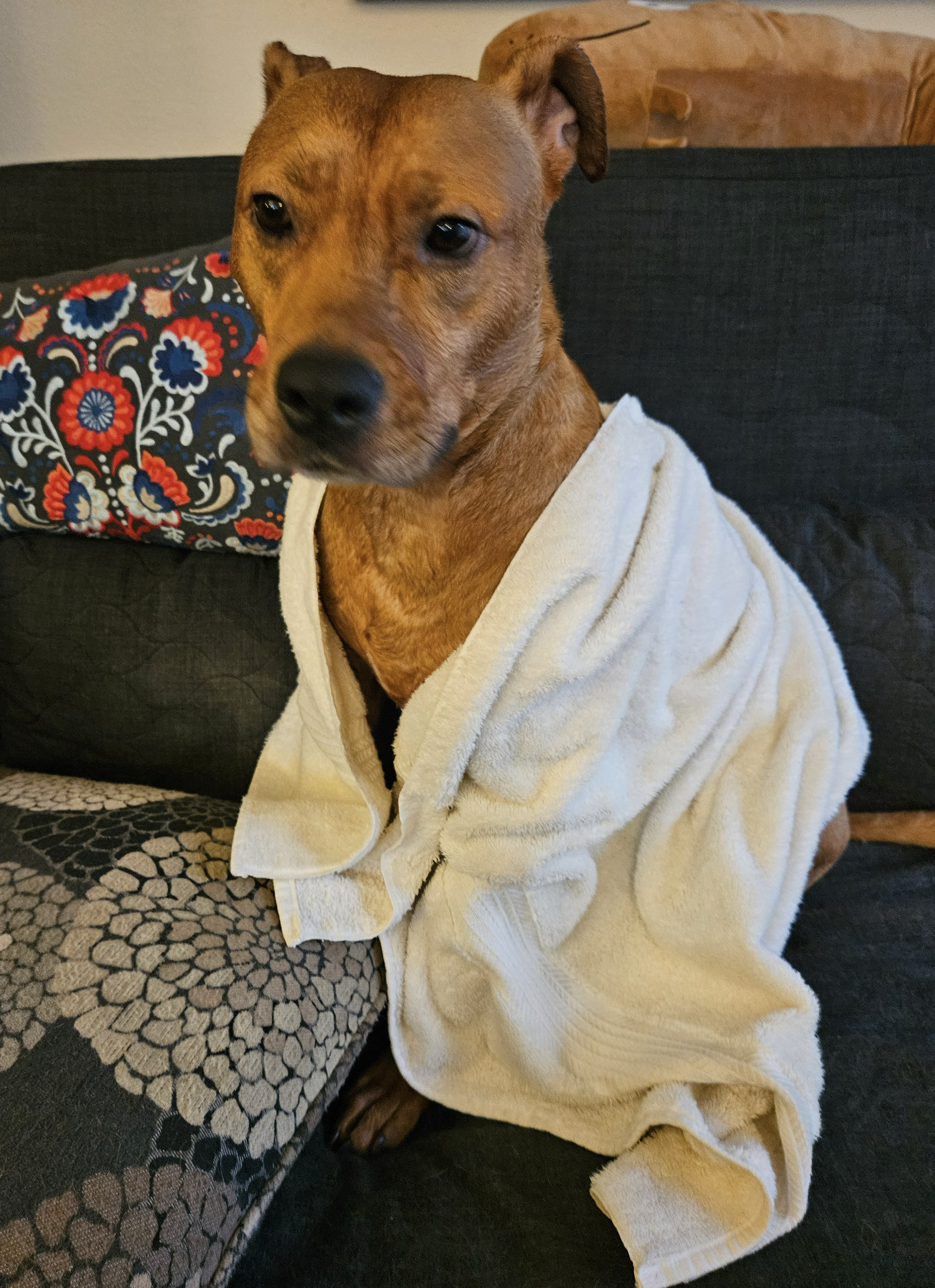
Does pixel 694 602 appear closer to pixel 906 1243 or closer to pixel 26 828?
pixel 906 1243

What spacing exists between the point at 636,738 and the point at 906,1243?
65 centimetres

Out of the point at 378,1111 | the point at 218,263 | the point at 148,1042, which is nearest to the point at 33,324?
the point at 218,263

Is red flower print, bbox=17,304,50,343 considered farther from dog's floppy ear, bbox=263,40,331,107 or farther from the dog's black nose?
the dog's black nose

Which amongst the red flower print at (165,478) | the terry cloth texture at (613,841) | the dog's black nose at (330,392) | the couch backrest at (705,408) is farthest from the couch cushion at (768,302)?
the dog's black nose at (330,392)

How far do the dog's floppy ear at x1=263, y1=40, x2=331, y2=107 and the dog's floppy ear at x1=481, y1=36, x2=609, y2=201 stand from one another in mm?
256

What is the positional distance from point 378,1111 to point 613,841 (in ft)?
1.72

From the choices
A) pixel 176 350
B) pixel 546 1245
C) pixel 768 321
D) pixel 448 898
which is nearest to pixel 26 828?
pixel 448 898

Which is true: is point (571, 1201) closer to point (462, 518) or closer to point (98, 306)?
point (462, 518)

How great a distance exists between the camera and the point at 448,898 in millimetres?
1083

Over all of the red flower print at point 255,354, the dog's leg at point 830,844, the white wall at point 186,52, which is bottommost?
the dog's leg at point 830,844

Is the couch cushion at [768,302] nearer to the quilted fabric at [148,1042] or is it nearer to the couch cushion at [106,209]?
the couch cushion at [106,209]

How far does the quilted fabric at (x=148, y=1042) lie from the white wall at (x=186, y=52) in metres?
1.79

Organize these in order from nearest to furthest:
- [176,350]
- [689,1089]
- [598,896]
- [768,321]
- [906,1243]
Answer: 1. [906,1243]
2. [689,1089]
3. [598,896]
4. [176,350]
5. [768,321]

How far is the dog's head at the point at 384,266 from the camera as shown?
771 millimetres
